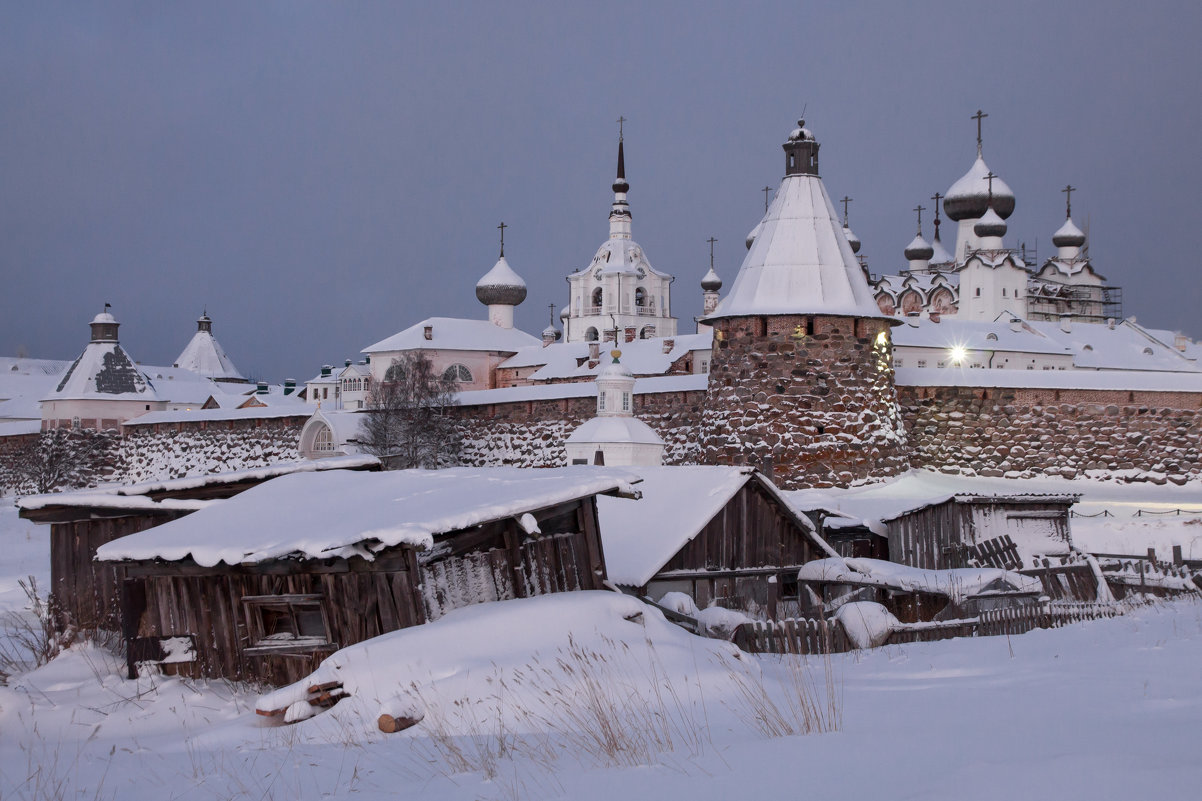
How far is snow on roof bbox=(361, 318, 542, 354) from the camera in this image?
45.6m

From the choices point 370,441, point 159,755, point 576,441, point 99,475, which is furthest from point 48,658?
point 99,475

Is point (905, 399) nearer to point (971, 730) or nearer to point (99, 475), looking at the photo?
point (971, 730)

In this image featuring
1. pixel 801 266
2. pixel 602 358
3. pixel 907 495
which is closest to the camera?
pixel 907 495

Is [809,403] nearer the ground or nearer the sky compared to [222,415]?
nearer the ground

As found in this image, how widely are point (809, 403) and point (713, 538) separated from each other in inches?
361

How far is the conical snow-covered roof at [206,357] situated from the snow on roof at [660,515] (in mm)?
58688

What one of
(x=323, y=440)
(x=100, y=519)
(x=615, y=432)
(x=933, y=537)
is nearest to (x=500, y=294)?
(x=323, y=440)

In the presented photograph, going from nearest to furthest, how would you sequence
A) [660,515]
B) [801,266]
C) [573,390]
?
[660,515]
[801,266]
[573,390]

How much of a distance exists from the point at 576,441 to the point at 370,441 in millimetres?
9502

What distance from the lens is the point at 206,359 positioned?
7019 cm

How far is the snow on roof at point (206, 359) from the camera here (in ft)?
229

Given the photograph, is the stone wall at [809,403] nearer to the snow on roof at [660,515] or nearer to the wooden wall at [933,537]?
the wooden wall at [933,537]

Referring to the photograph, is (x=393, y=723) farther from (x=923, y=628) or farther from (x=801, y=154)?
(x=801, y=154)

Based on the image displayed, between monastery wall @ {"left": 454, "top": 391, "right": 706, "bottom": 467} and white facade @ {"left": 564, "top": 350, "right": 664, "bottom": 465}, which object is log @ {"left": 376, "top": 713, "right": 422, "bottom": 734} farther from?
monastery wall @ {"left": 454, "top": 391, "right": 706, "bottom": 467}
